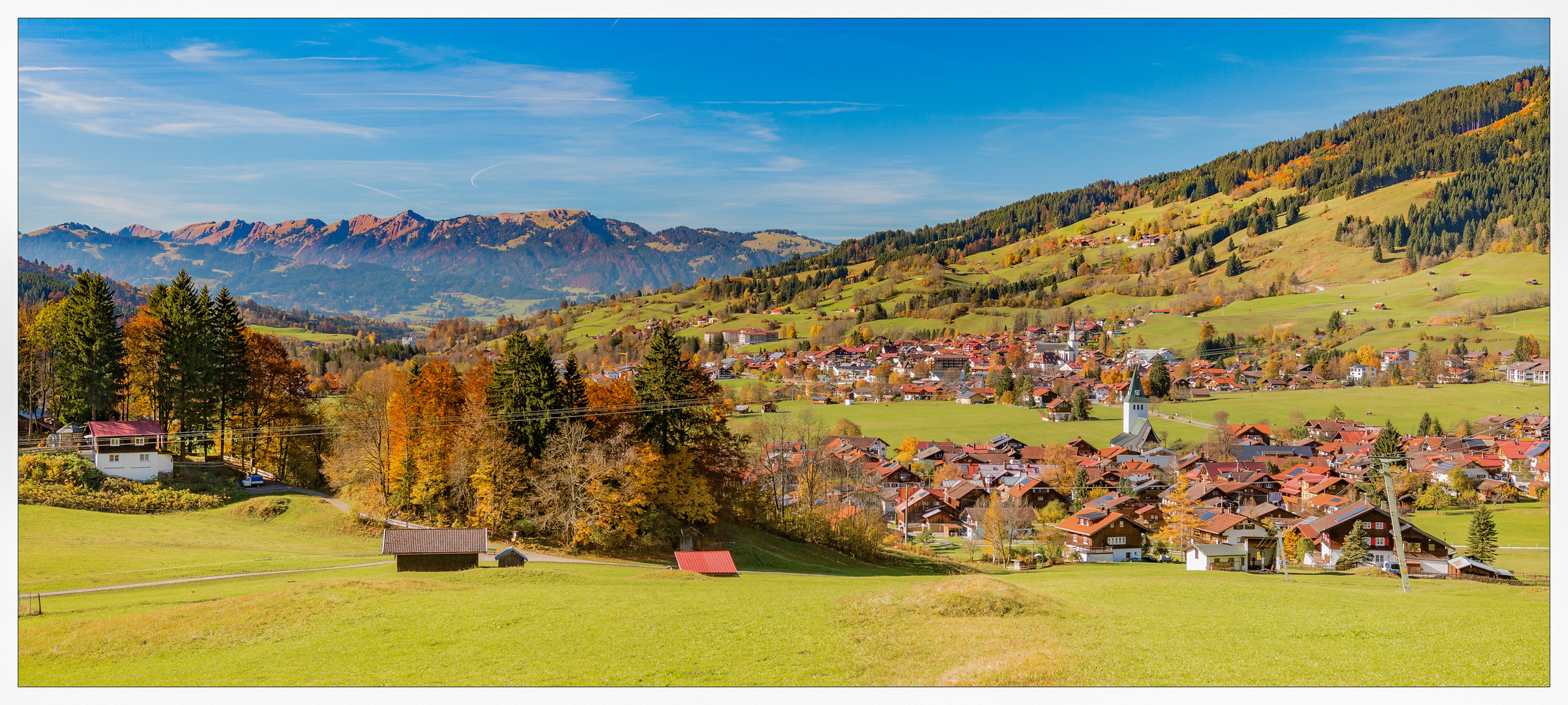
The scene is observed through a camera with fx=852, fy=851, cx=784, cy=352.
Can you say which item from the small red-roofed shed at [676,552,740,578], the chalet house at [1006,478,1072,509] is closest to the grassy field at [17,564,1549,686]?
the small red-roofed shed at [676,552,740,578]

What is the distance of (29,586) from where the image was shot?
65.1ft

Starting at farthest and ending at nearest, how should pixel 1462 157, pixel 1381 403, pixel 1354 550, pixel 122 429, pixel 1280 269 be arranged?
1. pixel 1462 157
2. pixel 1280 269
3. pixel 1381 403
4. pixel 1354 550
5. pixel 122 429

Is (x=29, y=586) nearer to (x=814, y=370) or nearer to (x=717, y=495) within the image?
(x=717, y=495)

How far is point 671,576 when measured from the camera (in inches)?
1016

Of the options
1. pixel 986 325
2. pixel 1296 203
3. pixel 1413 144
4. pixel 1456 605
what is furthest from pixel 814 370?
pixel 1413 144

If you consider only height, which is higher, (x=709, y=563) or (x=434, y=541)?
(x=434, y=541)

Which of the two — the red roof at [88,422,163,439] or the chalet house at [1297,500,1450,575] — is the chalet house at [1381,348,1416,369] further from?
the red roof at [88,422,163,439]

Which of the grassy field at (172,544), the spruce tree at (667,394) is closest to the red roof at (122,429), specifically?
the grassy field at (172,544)

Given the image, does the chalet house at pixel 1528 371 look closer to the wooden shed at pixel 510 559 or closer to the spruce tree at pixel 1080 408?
the spruce tree at pixel 1080 408

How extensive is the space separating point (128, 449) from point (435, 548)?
53.9 ft

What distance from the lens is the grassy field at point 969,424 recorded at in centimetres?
8612

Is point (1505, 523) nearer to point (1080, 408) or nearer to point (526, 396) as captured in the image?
point (1080, 408)

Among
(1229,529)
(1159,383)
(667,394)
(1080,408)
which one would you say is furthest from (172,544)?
(1159,383)

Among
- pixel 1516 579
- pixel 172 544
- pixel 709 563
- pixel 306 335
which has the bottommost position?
pixel 1516 579
